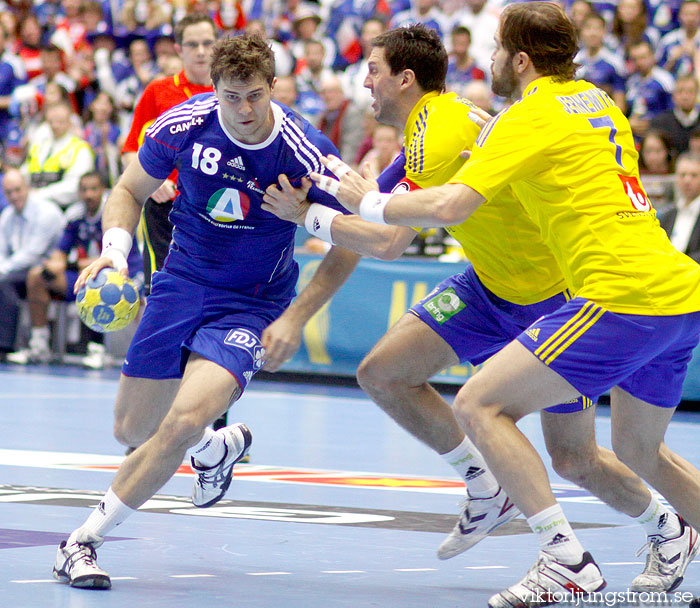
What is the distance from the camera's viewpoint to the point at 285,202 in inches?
213

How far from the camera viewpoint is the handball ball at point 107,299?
518cm

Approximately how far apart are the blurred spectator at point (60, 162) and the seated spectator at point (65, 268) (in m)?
1.04

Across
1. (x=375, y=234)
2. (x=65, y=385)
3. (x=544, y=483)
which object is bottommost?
(x=65, y=385)

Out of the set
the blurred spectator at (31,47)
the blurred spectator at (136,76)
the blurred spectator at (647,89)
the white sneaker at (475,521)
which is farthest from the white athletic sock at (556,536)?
the blurred spectator at (31,47)

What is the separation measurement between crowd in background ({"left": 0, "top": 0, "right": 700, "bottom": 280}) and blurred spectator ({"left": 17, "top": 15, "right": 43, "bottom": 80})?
0.08 ft

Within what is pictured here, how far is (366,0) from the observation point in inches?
715

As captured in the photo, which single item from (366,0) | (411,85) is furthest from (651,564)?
(366,0)

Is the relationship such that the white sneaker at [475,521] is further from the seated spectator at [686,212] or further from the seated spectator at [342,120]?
the seated spectator at [342,120]

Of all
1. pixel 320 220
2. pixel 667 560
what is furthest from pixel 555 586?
pixel 320 220

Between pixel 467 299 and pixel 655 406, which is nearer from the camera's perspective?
pixel 655 406

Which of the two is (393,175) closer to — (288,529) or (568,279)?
(568,279)

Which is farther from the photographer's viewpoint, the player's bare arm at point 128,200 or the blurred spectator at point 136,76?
the blurred spectator at point 136,76

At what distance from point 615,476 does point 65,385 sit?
8491 mm

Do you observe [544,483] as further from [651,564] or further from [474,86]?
[474,86]
